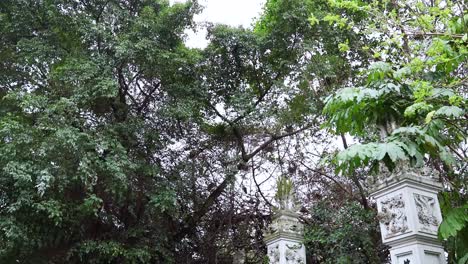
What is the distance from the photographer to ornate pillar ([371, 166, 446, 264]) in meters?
2.46

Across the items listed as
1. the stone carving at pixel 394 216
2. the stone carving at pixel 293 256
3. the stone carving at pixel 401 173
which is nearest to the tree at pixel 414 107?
the stone carving at pixel 401 173

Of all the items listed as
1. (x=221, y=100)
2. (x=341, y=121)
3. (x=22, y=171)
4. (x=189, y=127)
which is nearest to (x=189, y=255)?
(x=189, y=127)

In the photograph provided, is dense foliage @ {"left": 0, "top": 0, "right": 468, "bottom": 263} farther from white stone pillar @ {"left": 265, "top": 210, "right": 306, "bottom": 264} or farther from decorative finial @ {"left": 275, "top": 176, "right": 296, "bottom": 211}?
white stone pillar @ {"left": 265, "top": 210, "right": 306, "bottom": 264}

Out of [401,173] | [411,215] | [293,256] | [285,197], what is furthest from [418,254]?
[285,197]

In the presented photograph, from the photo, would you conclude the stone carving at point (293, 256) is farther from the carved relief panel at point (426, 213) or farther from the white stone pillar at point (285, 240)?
the carved relief panel at point (426, 213)

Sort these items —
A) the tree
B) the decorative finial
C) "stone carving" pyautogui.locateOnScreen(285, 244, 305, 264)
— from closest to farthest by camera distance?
the tree, "stone carving" pyautogui.locateOnScreen(285, 244, 305, 264), the decorative finial

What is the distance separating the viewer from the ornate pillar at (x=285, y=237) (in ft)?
13.2

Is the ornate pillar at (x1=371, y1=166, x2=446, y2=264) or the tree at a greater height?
the tree

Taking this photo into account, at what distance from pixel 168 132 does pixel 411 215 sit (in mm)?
4138

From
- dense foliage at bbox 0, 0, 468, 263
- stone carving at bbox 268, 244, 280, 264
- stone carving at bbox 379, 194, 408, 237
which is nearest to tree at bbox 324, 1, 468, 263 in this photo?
stone carving at bbox 379, 194, 408, 237

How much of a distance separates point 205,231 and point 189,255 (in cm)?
45

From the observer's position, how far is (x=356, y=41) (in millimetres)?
6148

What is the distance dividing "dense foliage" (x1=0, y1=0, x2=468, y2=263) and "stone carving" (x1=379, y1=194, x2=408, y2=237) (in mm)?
1441

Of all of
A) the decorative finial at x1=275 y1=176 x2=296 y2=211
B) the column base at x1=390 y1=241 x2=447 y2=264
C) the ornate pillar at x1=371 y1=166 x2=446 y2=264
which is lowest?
the column base at x1=390 y1=241 x2=447 y2=264
